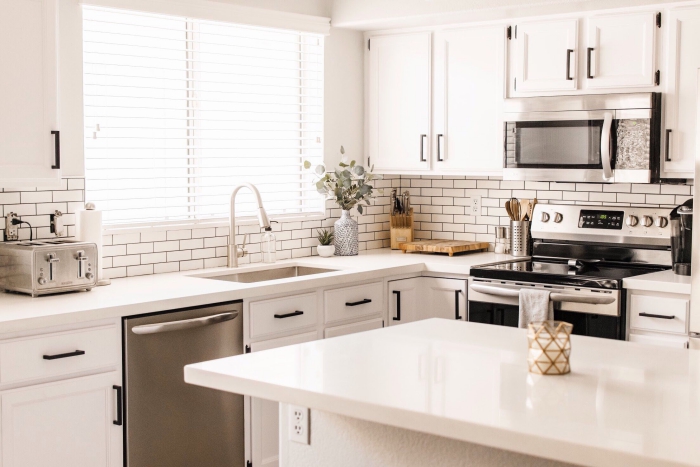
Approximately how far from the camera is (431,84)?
489cm

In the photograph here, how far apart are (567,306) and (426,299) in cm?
82

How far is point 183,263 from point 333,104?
1327 mm

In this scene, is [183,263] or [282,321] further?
[183,263]

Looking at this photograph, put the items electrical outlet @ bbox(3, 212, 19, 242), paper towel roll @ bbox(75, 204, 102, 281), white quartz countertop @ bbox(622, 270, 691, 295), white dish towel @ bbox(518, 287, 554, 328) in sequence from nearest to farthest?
electrical outlet @ bbox(3, 212, 19, 242) < paper towel roll @ bbox(75, 204, 102, 281) < white quartz countertop @ bbox(622, 270, 691, 295) < white dish towel @ bbox(518, 287, 554, 328)

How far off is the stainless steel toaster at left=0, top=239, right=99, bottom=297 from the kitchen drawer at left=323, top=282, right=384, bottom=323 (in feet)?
3.79

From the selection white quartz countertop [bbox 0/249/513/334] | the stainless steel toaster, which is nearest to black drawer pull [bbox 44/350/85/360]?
white quartz countertop [bbox 0/249/513/334]

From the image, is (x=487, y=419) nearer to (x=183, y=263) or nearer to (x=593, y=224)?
(x=183, y=263)

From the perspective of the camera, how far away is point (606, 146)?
4250 millimetres

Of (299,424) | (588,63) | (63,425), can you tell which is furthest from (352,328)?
(299,424)

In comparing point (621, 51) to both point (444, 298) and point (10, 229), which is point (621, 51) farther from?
point (10, 229)

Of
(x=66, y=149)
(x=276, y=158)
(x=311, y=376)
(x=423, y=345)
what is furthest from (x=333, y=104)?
(x=311, y=376)

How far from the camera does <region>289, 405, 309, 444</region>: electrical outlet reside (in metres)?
2.33

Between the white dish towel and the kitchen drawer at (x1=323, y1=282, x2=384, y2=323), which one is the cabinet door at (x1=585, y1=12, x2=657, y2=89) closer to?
the white dish towel

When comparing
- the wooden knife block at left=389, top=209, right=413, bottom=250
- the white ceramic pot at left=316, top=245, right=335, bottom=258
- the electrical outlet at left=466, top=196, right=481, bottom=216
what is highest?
the electrical outlet at left=466, top=196, right=481, bottom=216
